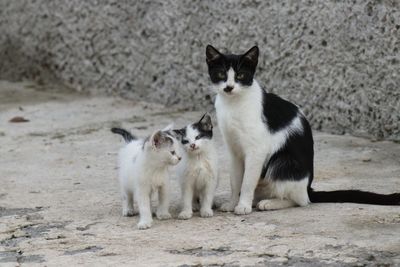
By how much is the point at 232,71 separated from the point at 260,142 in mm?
472

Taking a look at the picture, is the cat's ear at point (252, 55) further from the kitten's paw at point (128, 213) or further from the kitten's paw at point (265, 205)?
the kitten's paw at point (128, 213)

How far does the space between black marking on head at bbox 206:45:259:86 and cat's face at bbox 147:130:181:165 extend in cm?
54

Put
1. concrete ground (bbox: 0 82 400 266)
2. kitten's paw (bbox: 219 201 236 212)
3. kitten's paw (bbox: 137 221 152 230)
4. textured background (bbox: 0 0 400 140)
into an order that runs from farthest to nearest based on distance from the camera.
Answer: textured background (bbox: 0 0 400 140) → kitten's paw (bbox: 219 201 236 212) → kitten's paw (bbox: 137 221 152 230) → concrete ground (bbox: 0 82 400 266)

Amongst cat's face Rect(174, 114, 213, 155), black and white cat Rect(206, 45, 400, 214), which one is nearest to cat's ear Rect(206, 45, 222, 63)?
black and white cat Rect(206, 45, 400, 214)

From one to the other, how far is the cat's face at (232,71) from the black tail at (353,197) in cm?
82

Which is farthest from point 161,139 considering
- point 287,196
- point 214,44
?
point 214,44

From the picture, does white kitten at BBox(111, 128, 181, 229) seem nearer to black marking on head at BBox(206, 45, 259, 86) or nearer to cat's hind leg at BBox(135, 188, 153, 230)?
cat's hind leg at BBox(135, 188, 153, 230)

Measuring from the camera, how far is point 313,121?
784cm

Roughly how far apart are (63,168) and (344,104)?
252 cm

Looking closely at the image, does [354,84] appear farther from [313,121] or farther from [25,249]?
[25,249]

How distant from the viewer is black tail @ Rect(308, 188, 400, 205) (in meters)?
5.21

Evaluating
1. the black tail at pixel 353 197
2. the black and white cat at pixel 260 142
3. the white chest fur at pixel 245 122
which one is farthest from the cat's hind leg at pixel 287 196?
the white chest fur at pixel 245 122

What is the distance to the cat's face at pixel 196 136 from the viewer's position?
519 centimetres

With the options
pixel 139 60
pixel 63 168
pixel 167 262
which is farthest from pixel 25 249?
pixel 139 60
